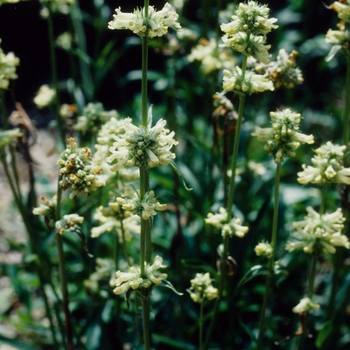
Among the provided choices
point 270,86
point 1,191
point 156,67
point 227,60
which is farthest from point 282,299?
point 156,67

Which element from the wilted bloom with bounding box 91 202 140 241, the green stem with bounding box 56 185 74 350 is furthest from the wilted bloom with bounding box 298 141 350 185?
the green stem with bounding box 56 185 74 350

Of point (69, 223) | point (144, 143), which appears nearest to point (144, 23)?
point (144, 143)

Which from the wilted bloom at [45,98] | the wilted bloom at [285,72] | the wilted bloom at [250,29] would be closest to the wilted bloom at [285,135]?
the wilted bloom at [250,29]

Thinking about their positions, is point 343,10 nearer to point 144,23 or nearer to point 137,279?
point 144,23

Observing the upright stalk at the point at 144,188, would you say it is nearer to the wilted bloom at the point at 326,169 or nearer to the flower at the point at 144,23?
the flower at the point at 144,23

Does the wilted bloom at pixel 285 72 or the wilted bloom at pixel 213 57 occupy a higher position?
the wilted bloom at pixel 285 72

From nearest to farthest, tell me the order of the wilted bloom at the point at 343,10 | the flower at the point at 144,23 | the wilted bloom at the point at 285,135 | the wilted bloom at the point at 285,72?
1. the flower at the point at 144,23
2. the wilted bloom at the point at 285,135
3. the wilted bloom at the point at 343,10
4. the wilted bloom at the point at 285,72

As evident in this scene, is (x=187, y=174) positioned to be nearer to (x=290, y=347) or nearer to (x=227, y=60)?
(x=227, y=60)
